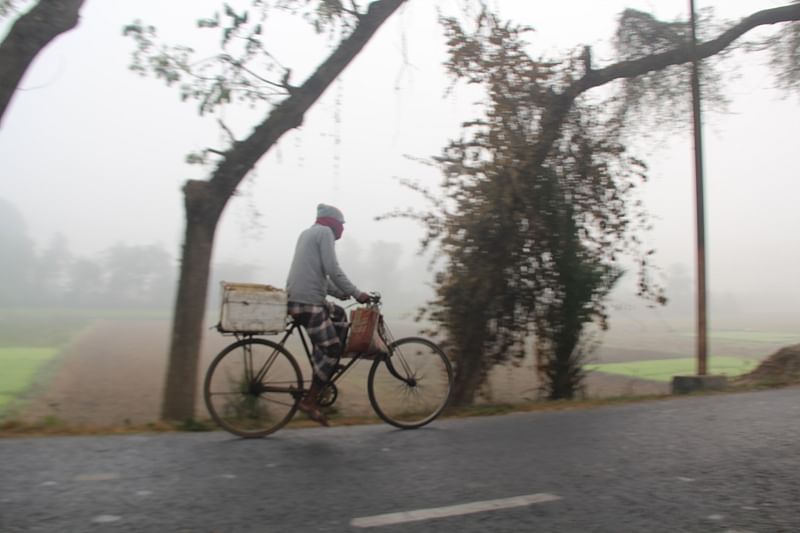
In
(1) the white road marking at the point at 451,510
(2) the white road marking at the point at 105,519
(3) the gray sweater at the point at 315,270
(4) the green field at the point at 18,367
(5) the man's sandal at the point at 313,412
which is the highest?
(3) the gray sweater at the point at 315,270

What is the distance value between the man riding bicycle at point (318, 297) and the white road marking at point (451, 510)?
2.30m

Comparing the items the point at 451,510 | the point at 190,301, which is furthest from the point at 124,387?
the point at 451,510

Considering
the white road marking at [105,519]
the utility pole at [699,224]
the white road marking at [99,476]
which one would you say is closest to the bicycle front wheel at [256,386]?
the white road marking at [99,476]

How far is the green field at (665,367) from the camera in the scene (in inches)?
962

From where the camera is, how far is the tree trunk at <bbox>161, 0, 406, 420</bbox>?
711 centimetres

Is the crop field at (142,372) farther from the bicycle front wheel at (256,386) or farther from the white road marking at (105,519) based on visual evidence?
the white road marking at (105,519)

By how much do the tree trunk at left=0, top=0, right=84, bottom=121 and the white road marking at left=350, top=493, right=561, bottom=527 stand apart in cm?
545

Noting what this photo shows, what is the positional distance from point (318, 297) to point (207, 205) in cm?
254

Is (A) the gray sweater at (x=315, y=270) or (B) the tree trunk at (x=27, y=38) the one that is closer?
(A) the gray sweater at (x=315, y=270)

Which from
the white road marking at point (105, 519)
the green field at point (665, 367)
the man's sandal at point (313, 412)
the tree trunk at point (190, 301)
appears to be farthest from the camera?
the green field at point (665, 367)

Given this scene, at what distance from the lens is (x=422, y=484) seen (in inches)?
157

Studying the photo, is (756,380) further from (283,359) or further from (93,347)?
(93,347)

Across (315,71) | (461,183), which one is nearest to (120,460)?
(315,71)

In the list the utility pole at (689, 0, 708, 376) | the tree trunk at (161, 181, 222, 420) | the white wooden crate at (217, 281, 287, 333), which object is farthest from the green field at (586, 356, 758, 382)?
the white wooden crate at (217, 281, 287, 333)
